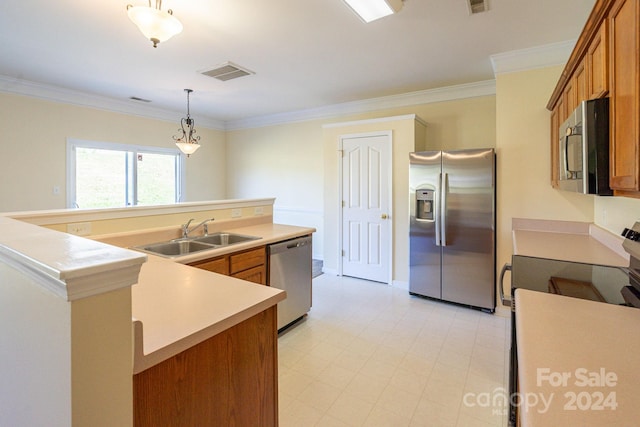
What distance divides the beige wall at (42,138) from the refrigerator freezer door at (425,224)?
4527mm

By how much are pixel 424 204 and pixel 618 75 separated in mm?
2578

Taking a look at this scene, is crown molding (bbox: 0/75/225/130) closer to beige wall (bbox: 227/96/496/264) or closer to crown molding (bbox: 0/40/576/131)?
crown molding (bbox: 0/40/576/131)

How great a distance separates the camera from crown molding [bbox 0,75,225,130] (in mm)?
3959

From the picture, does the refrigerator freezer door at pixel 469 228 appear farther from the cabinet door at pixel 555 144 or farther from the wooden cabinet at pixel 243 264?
the wooden cabinet at pixel 243 264

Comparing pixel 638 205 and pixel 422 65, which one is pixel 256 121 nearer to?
pixel 422 65

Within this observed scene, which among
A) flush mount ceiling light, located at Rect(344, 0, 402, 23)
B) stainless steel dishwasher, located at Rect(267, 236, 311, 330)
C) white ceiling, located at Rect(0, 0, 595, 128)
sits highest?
white ceiling, located at Rect(0, 0, 595, 128)

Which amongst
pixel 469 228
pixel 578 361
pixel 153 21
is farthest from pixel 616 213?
pixel 153 21

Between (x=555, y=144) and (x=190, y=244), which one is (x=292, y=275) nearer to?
(x=190, y=244)

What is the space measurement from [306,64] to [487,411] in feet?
11.3

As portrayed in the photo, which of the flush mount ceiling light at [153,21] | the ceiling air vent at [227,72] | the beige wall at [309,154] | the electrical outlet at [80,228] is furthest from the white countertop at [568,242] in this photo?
the ceiling air vent at [227,72]

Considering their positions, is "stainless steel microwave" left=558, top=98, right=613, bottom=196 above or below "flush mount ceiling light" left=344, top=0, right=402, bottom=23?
below

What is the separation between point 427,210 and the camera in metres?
3.75

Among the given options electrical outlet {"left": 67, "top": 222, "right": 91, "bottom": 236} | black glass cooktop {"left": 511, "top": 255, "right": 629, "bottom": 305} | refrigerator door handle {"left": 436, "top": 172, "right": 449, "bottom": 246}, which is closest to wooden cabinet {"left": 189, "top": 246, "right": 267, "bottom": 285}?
electrical outlet {"left": 67, "top": 222, "right": 91, "bottom": 236}

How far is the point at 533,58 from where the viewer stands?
3086mm
